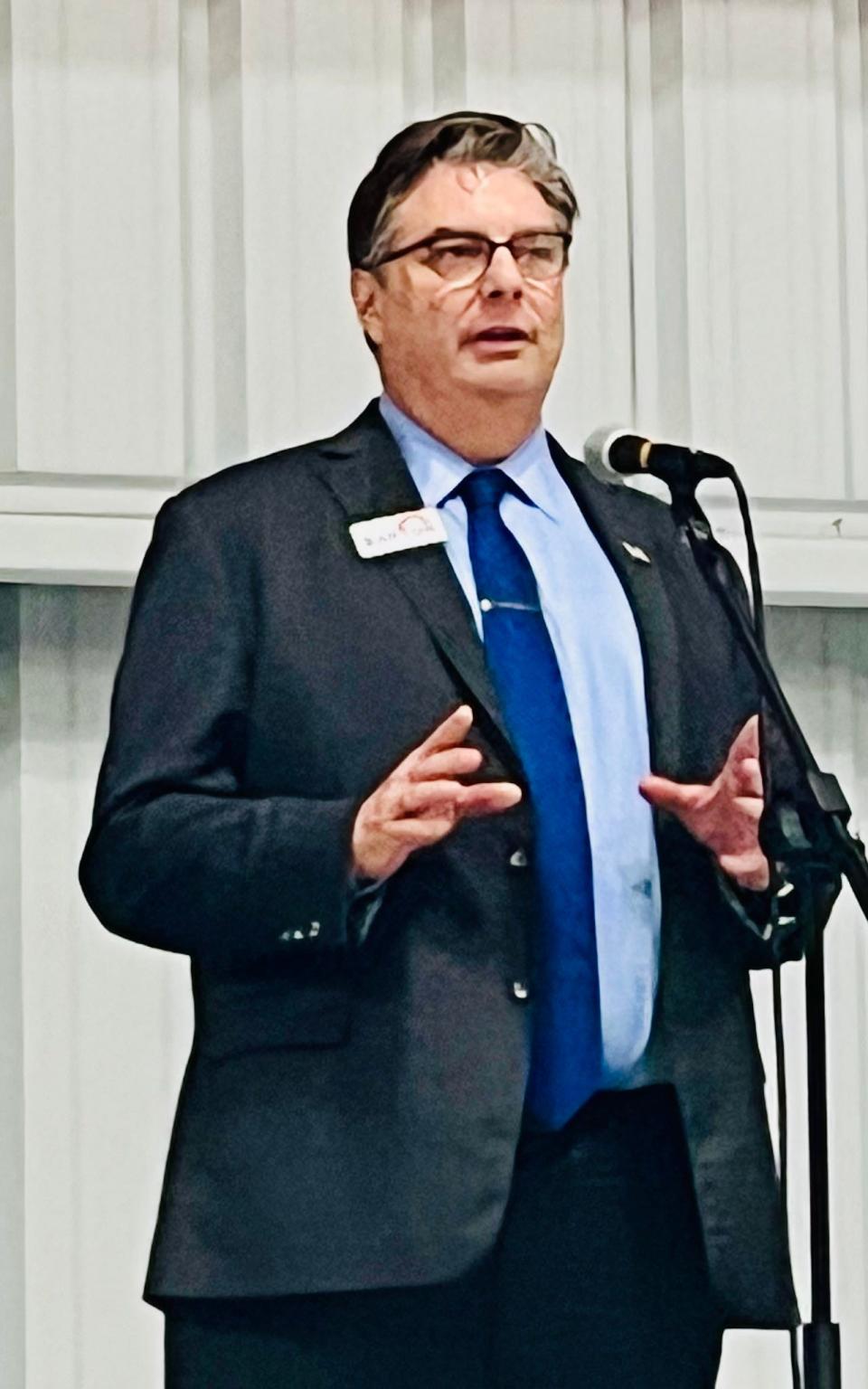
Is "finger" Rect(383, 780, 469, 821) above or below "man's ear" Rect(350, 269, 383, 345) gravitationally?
below

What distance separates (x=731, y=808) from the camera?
310 centimetres

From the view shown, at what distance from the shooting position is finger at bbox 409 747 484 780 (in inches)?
114

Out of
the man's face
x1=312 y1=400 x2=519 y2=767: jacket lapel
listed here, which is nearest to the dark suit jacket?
x1=312 y1=400 x2=519 y2=767: jacket lapel

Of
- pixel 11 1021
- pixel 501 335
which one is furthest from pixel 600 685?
pixel 11 1021

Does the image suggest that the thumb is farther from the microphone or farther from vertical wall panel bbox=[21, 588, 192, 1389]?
vertical wall panel bbox=[21, 588, 192, 1389]

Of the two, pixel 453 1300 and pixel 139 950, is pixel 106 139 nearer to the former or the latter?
pixel 139 950

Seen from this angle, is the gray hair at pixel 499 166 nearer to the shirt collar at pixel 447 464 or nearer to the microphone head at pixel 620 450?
the shirt collar at pixel 447 464

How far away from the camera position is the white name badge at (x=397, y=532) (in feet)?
10.4

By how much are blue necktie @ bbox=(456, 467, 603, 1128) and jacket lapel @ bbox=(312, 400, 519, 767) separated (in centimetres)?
2

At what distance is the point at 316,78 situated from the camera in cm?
347

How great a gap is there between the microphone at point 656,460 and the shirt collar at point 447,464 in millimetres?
139

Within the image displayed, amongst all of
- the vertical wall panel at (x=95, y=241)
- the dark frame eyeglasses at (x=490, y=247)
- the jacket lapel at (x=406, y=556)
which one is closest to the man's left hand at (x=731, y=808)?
the jacket lapel at (x=406, y=556)

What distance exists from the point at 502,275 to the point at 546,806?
0.58 m

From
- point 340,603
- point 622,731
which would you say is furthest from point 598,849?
point 340,603
